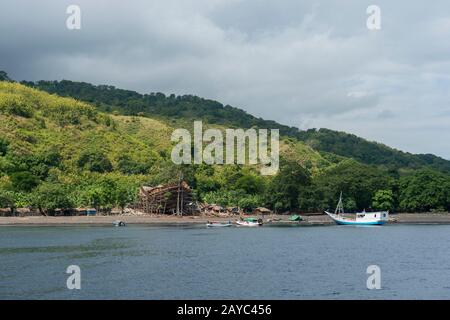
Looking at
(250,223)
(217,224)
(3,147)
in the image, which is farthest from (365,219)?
(3,147)

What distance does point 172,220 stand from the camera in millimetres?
128625

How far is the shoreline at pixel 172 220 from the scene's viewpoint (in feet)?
370

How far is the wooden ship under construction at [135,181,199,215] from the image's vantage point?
13188 centimetres

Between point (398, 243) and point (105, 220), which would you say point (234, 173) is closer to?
point (105, 220)

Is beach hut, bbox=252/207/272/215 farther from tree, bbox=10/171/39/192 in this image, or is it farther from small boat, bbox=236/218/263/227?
tree, bbox=10/171/39/192

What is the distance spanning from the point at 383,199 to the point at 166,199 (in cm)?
4855

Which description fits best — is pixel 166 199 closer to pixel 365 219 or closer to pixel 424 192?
pixel 365 219

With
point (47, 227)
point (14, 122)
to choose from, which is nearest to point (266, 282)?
point (47, 227)

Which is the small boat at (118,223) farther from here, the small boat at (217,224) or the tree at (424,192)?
the tree at (424,192)

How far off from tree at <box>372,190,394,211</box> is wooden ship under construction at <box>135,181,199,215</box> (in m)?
41.1

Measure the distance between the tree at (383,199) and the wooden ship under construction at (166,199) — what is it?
1620 inches

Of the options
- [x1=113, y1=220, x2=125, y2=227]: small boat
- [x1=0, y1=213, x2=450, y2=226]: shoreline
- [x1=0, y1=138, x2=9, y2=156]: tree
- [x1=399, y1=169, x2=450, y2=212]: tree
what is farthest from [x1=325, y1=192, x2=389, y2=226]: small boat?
[x1=0, y1=138, x2=9, y2=156]: tree

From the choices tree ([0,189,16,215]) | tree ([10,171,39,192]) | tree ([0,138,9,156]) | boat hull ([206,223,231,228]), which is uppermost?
tree ([0,138,9,156])
